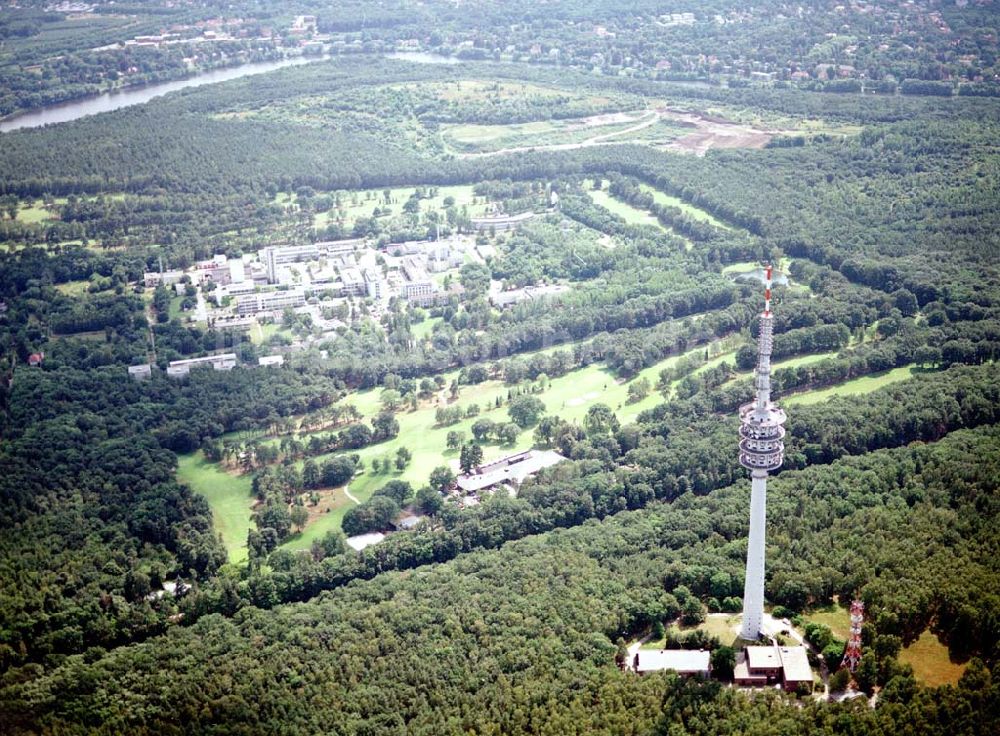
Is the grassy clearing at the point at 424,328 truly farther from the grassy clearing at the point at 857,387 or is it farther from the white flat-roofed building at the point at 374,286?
the grassy clearing at the point at 857,387

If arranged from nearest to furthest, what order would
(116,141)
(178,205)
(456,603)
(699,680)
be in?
1. (699,680)
2. (456,603)
3. (178,205)
4. (116,141)

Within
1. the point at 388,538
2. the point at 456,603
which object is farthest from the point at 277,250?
the point at 456,603

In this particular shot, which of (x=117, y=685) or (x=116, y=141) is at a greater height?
(x=116, y=141)

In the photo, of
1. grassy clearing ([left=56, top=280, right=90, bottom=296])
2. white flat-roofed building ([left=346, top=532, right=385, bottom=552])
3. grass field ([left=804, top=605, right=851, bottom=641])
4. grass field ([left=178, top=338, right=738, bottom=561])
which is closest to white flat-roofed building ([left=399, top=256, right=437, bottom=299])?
grass field ([left=178, top=338, right=738, bottom=561])

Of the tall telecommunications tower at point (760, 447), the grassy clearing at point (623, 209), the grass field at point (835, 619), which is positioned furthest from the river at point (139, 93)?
the grass field at point (835, 619)

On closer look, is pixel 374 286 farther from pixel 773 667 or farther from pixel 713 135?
pixel 773 667

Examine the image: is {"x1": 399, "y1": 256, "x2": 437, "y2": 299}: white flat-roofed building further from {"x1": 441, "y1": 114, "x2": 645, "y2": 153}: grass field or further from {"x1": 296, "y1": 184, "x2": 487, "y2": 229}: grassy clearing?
{"x1": 441, "y1": 114, "x2": 645, "y2": 153}: grass field

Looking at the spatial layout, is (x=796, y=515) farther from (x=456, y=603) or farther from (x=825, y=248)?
(x=825, y=248)
